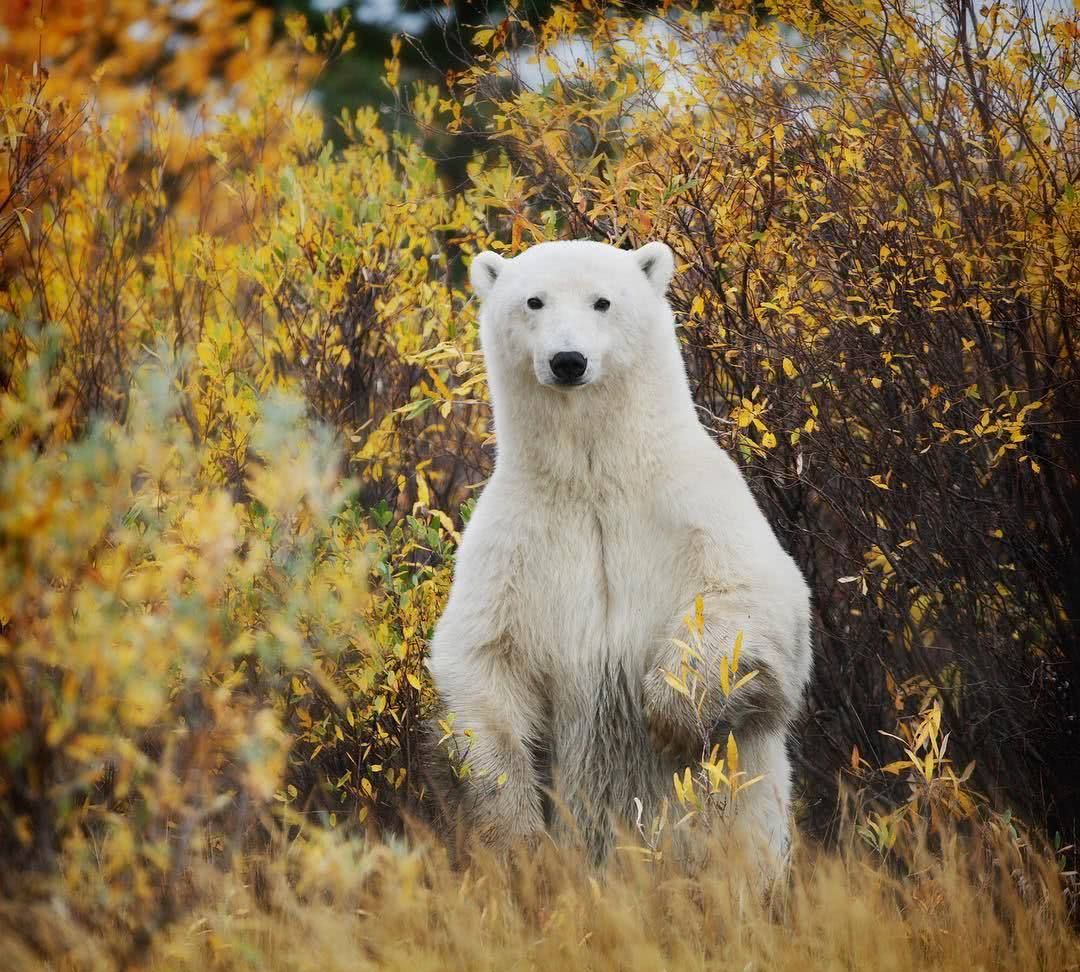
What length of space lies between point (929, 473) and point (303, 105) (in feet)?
10.9

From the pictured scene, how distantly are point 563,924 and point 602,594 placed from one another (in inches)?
35.1

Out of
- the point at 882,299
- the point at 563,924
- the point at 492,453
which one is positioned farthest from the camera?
the point at 492,453

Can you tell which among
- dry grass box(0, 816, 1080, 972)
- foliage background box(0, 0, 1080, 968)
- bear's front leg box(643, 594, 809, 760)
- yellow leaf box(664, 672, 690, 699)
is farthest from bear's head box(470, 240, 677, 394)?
dry grass box(0, 816, 1080, 972)

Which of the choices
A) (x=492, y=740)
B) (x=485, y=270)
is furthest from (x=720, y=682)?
(x=485, y=270)

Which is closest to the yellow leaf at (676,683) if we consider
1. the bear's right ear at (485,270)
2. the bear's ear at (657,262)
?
the bear's ear at (657,262)

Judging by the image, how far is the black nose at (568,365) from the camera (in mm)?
3066

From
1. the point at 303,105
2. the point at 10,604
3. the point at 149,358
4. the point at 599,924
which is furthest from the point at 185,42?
the point at 599,924

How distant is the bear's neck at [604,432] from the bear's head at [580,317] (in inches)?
1.4

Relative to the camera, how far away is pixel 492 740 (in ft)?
10.4

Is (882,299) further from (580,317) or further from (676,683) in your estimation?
(676,683)

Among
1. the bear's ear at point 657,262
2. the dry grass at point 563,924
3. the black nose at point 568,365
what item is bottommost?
the dry grass at point 563,924

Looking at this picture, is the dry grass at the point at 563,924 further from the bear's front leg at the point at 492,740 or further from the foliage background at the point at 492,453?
the bear's front leg at the point at 492,740

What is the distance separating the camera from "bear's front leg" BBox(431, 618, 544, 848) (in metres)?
3.16

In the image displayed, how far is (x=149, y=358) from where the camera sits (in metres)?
5.15
